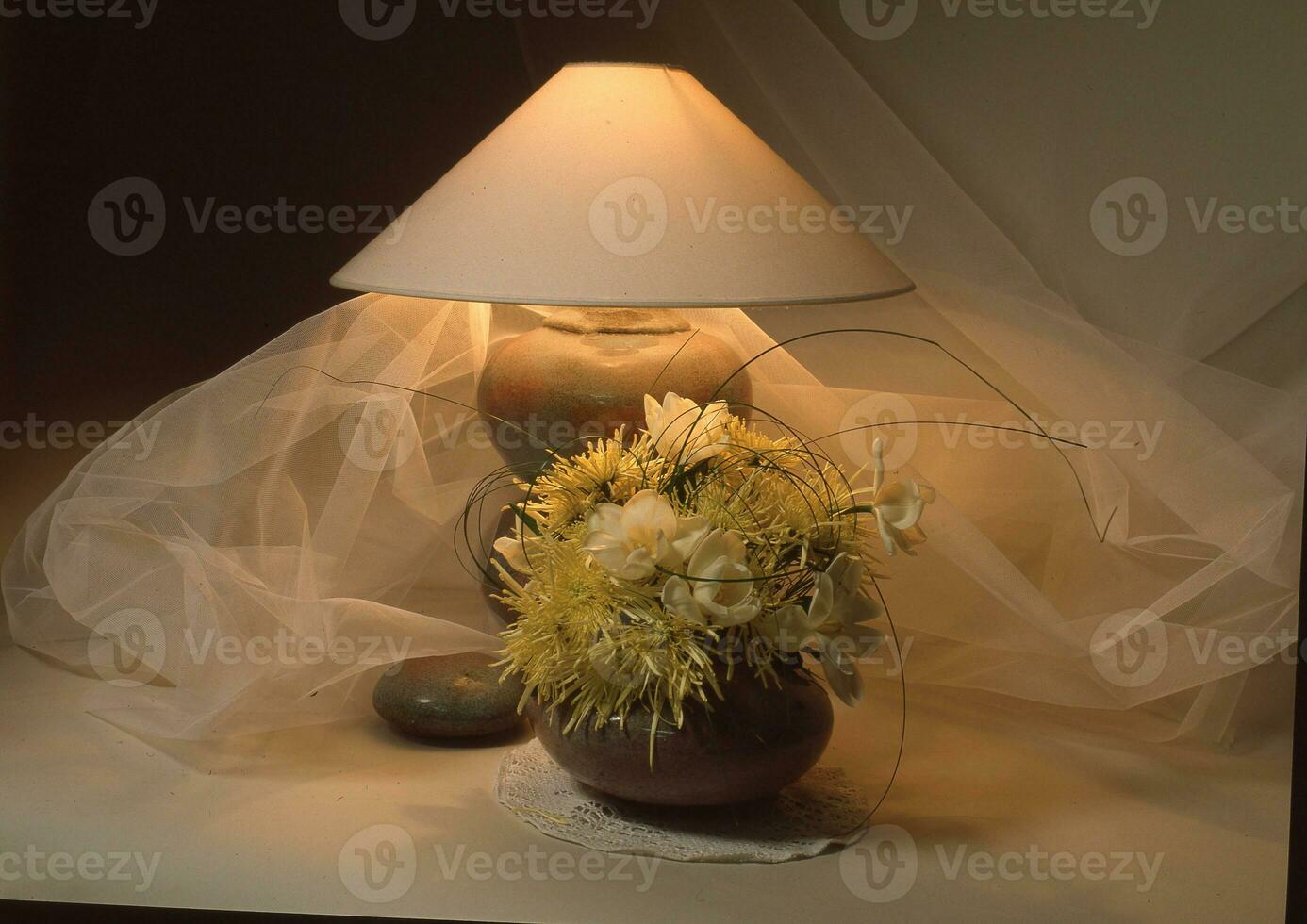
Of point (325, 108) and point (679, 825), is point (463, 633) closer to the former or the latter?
point (679, 825)

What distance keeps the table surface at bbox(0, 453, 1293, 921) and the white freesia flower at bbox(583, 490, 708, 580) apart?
22 cm

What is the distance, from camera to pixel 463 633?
3.89 feet

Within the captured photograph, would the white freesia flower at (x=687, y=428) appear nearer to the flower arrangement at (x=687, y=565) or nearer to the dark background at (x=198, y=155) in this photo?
the flower arrangement at (x=687, y=565)

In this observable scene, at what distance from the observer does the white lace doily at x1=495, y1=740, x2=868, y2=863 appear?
3.39 ft

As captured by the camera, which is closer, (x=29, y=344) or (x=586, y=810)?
(x=586, y=810)

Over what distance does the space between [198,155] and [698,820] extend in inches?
39.6

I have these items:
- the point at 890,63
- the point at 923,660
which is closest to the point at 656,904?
the point at 923,660

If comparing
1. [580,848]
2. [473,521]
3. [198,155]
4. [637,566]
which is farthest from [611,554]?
[198,155]

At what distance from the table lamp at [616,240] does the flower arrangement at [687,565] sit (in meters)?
0.09

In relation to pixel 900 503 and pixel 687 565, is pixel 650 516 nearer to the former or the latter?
pixel 687 565

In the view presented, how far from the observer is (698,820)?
1.07 metres

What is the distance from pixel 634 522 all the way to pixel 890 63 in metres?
0.60

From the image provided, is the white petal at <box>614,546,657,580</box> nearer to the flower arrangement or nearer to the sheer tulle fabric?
the flower arrangement

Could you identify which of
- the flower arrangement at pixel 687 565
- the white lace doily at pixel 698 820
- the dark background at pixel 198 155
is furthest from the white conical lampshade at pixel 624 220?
the dark background at pixel 198 155
